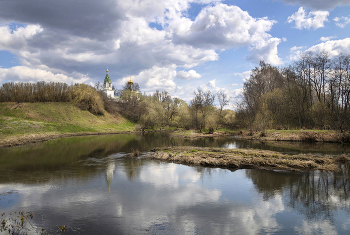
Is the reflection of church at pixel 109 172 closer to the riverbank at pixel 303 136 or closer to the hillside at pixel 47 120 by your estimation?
the hillside at pixel 47 120

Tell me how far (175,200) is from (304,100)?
35.3 m

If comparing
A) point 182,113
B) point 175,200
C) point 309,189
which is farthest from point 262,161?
point 182,113

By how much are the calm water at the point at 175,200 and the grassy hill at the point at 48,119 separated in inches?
1030

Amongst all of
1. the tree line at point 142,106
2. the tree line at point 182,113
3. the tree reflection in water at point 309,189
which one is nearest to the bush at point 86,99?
the tree line at point 142,106

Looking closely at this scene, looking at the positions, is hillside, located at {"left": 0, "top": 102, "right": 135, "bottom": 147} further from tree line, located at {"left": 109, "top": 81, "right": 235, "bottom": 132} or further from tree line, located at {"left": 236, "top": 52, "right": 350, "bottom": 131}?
tree line, located at {"left": 236, "top": 52, "right": 350, "bottom": 131}

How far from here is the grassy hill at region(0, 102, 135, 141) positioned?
36912mm

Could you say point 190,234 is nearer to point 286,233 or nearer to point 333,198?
point 286,233

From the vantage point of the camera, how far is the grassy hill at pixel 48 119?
36912 millimetres

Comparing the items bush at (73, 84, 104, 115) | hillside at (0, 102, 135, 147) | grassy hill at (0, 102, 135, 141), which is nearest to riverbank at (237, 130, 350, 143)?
hillside at (0, 102, 135, 147)

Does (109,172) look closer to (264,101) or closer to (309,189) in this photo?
(309,189)

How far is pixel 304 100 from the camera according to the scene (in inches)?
1417

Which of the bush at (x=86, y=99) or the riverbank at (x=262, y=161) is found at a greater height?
the bush at (x=86, y=99)

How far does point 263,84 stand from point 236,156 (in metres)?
32.0

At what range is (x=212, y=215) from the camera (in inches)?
304
